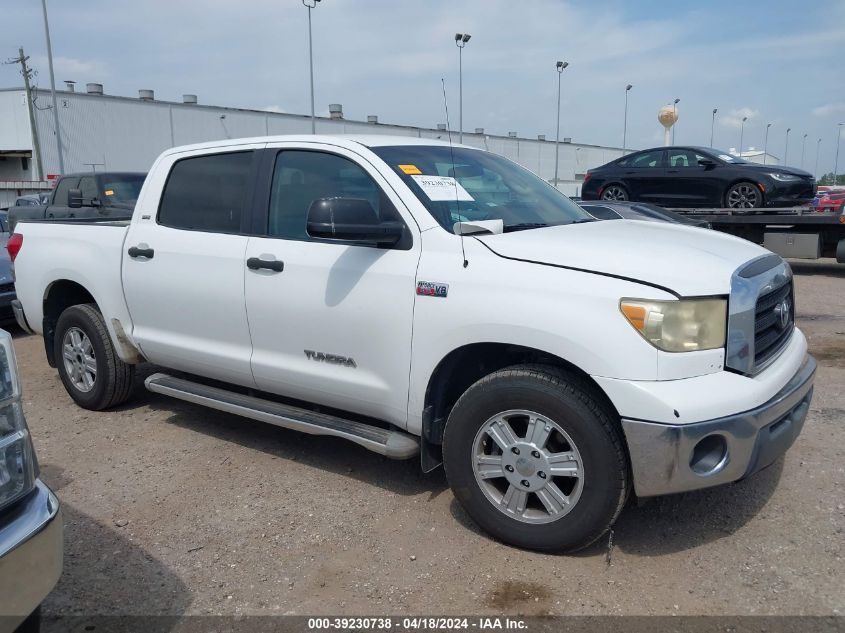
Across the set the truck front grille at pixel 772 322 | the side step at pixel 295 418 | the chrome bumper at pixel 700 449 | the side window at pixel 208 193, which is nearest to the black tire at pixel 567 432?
the chrome bumper at pixel 700 449

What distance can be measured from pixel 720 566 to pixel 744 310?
114cm

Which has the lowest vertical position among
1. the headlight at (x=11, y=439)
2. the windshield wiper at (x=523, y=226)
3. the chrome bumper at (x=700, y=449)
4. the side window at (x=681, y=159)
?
the chrome bumper at (x=700, y=449)

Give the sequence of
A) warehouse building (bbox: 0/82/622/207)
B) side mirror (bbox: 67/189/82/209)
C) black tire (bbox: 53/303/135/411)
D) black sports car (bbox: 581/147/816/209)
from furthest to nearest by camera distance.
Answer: warehouse building (bbox: 0/82/622/207) → black sports car (bbox: 581/147/816/209) → side mirror (bbox: 67/189/82/209) → black tire (bbox: 53/303/135/411)

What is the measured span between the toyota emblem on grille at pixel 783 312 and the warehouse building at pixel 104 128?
36407 mm

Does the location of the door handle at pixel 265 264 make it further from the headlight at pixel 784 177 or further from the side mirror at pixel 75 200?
the headlight at pixel 784 177

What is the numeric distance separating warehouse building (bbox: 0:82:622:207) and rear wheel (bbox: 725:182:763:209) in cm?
2669

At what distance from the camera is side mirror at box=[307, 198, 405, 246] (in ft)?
11.0

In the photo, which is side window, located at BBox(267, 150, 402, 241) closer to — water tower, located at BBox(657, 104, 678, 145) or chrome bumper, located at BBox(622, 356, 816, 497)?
chrome bumper, located at BBox(622, 356, 816, 497)

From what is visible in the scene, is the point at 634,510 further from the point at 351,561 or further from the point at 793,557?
the point at 351,561

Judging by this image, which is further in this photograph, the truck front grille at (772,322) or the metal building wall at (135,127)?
the metal building wall at (135,127)

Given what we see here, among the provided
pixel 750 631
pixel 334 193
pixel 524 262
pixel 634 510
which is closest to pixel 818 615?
pixel 750 631

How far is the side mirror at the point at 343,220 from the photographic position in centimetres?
336

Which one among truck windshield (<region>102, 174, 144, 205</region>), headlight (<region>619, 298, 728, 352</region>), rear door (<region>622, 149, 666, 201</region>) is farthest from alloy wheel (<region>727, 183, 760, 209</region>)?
headlight (<region>619, 298, 728, 352</region>)

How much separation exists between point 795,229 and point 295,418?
11.3 m
